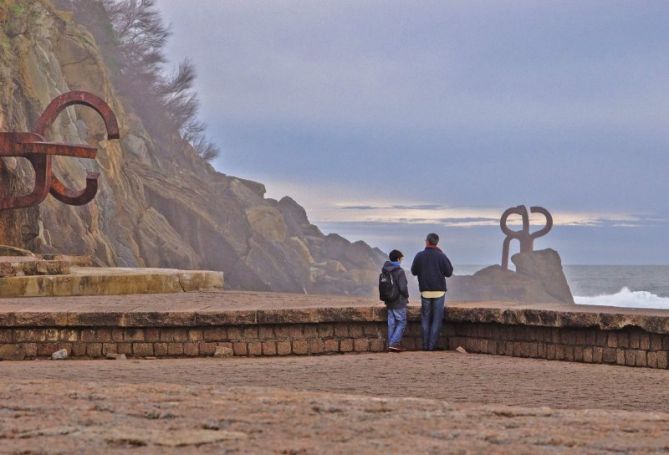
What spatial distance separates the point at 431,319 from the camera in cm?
1170

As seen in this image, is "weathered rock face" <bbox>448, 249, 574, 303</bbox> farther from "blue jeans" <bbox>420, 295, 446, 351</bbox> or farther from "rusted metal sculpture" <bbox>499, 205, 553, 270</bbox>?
"blue jeans" <bbox>420, 295, 446, 351</bbox>

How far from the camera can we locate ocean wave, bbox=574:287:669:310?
72.5m

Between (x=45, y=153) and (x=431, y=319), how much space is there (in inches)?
407

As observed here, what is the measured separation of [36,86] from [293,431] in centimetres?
2501

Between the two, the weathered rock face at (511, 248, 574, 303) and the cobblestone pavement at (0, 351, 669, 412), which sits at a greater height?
the weathered rock face at (511, 248, 574, 303)

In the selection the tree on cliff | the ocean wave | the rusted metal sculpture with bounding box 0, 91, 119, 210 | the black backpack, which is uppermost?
the tree on cliff

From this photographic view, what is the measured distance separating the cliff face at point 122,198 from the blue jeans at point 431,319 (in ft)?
41.9

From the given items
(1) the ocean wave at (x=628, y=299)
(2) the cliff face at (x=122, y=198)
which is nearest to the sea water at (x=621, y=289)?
(1) the ocean wave at (x=628, y=299)

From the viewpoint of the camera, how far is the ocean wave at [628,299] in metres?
72.5

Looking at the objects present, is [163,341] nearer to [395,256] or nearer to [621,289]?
[395,256]

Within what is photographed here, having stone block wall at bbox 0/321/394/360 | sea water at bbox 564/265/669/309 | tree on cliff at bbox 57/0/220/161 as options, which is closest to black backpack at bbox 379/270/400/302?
stone block wall at bbox 0/321/394/360

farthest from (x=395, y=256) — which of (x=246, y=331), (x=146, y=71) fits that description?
(x=146, y=71)

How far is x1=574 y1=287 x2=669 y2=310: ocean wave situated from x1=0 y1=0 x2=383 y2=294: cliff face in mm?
27941

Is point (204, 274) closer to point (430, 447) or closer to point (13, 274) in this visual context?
point (13, 274)
